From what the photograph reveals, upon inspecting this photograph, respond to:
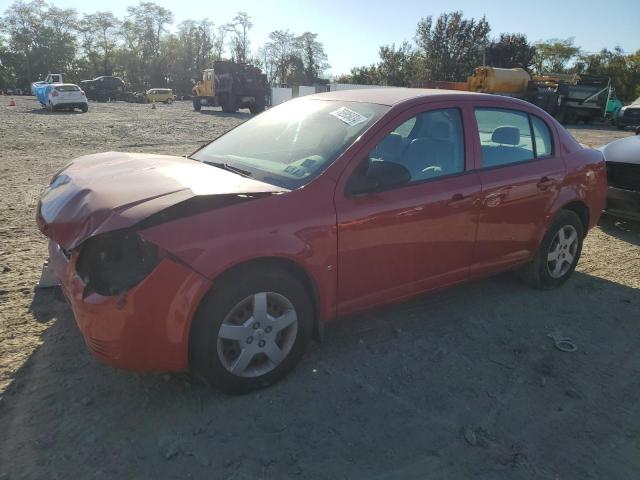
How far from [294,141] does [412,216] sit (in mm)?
948

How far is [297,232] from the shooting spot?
2.81m

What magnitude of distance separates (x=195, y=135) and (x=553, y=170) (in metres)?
13.7

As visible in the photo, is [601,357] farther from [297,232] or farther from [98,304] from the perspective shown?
[98,304]

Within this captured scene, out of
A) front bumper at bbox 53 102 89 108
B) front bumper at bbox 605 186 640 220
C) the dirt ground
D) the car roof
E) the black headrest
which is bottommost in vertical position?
the dirt ground

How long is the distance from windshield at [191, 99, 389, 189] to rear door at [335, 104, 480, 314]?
210 millimetres

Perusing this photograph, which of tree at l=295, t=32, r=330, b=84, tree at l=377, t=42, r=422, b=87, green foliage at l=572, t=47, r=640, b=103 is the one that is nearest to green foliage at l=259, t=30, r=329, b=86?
tree at l=295, t=32, r=330, b=84

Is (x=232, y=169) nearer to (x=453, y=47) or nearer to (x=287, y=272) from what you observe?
(x=287, y=272)

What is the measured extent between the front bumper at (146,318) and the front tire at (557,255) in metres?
3.11

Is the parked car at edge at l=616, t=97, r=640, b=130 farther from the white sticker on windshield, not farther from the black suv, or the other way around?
the black suv

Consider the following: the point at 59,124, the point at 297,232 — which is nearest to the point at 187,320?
the point at 297,232

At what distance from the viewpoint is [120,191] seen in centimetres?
279

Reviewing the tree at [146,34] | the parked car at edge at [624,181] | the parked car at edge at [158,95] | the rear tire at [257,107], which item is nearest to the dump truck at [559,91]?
the rear tire at [257,107]

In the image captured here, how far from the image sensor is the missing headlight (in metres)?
2.48

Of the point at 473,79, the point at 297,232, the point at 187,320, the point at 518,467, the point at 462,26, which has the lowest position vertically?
the point at 518,467
